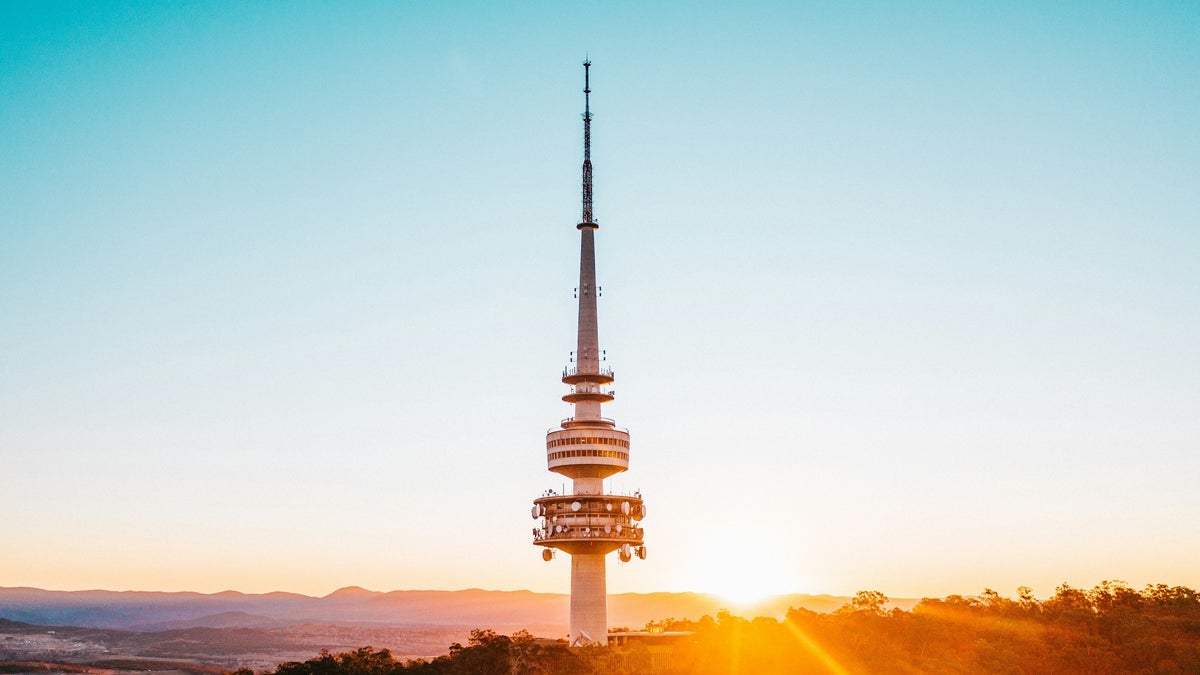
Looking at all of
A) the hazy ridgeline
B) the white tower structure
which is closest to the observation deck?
the white tower structure

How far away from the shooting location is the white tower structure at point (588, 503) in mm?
129500

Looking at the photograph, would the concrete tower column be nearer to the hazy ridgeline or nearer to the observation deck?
the hazy ridgeline

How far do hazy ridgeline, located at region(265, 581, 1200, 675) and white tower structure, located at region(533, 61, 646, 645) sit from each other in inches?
322

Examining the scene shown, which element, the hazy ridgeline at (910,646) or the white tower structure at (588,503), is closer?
the hazy ridgeline at (910,646)

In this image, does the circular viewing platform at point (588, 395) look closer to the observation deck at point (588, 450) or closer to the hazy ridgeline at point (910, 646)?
the observation deck at point (588, 450)

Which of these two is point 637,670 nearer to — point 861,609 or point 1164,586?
point 861,609

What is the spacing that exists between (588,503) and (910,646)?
42.1m

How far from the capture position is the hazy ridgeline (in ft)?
362

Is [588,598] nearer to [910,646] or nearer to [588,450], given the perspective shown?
[588,450]

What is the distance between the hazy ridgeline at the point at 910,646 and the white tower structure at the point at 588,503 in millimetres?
8170

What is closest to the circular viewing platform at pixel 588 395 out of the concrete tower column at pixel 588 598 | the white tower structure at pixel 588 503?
the white tower structure at pixel 588 503

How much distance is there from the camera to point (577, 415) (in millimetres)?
135875

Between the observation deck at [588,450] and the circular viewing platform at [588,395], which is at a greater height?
the circular viewing platform at [588,395]

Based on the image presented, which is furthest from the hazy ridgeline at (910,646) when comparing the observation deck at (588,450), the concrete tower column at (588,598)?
the observation deck at (588,450)
